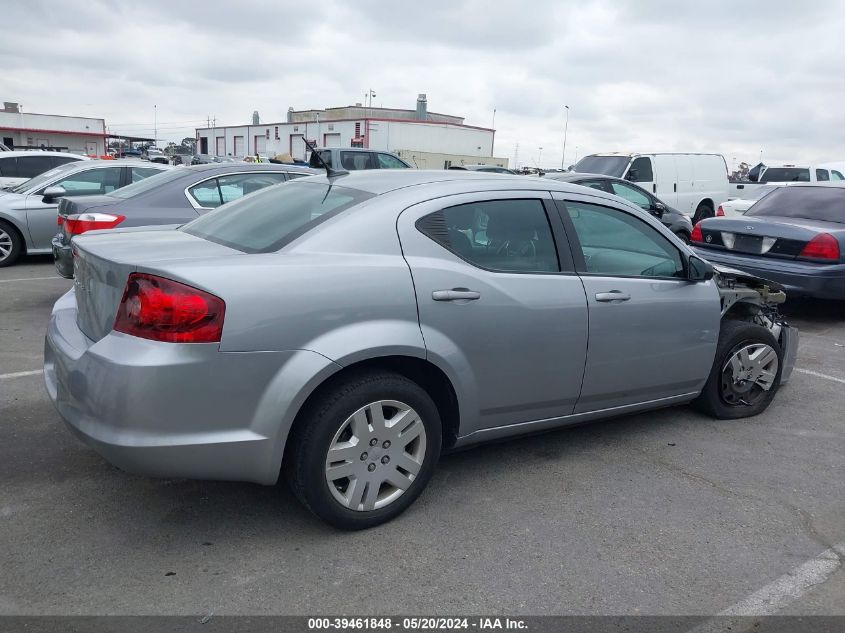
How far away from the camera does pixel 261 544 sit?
308 cm

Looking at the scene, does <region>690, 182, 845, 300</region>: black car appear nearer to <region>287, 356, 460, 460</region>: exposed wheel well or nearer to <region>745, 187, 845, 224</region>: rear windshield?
<region>745, 187, 845, 224</region>: rear windshield

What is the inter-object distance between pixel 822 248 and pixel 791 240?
310 millimetres

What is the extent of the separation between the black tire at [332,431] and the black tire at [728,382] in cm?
230

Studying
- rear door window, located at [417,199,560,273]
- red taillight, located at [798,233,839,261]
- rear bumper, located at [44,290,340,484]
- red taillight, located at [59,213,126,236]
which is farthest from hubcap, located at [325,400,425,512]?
red taillight, located at [798,233,839,261]

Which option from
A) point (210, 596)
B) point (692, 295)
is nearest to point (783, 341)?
point (692, 295)

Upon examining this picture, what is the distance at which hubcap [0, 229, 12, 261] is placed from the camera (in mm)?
9781

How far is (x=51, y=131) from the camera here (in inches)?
2416

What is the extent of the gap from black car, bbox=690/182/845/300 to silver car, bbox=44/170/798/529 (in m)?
3.72

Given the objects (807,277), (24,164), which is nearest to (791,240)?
(807,277)

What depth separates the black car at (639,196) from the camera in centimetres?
1118

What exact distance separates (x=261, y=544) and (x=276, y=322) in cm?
99

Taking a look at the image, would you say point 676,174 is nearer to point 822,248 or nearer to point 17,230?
point 822,248

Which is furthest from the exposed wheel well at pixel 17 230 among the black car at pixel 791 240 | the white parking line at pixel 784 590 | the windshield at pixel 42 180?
the white parking line at pixel 784 590

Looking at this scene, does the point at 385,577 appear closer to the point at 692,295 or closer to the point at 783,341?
the point at 692,295
